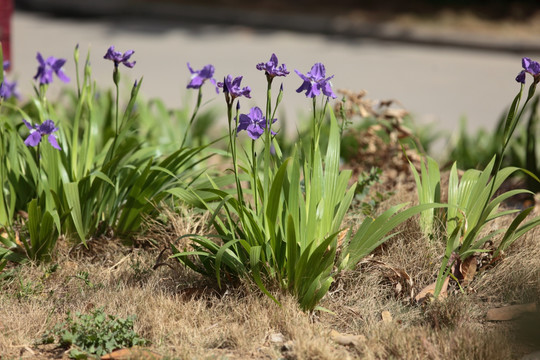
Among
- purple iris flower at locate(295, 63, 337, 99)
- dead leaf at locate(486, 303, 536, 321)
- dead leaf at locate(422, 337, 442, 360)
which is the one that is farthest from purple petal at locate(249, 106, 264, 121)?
dead leaf at locate(486, 303, 536, 321)

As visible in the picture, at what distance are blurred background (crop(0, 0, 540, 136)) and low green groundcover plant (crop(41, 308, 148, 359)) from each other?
420 cm

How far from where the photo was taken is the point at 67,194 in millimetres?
2957

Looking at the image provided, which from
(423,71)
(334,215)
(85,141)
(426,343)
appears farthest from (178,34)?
(426,343)

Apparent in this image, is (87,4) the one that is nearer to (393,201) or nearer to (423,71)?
(423,71)

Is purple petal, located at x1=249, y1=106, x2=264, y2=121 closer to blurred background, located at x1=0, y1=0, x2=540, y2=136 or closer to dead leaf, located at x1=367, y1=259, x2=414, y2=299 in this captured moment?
dead leaf, located at x1=367, y1=259, x2=414, y2=299

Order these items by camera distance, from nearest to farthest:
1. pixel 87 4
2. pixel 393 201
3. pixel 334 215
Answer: pixel 334 215 → pixel 393 201 → pixel 87 4

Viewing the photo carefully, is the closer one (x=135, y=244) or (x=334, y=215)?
(x=334, y=215)

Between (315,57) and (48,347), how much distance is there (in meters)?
6.87

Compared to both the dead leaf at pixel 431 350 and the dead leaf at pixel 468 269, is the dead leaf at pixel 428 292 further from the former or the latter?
the dead leaf at pixel 431 350

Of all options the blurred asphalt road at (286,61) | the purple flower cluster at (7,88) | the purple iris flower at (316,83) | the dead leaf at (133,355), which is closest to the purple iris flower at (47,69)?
the purple flower cluster at (7,88)

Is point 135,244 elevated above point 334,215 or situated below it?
below

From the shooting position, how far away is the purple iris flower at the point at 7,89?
2.96 m

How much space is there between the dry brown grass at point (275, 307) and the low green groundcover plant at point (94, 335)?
0.05m

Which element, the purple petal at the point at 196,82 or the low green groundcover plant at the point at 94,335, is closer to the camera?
the low green groundcover plant at the point at 94,335
